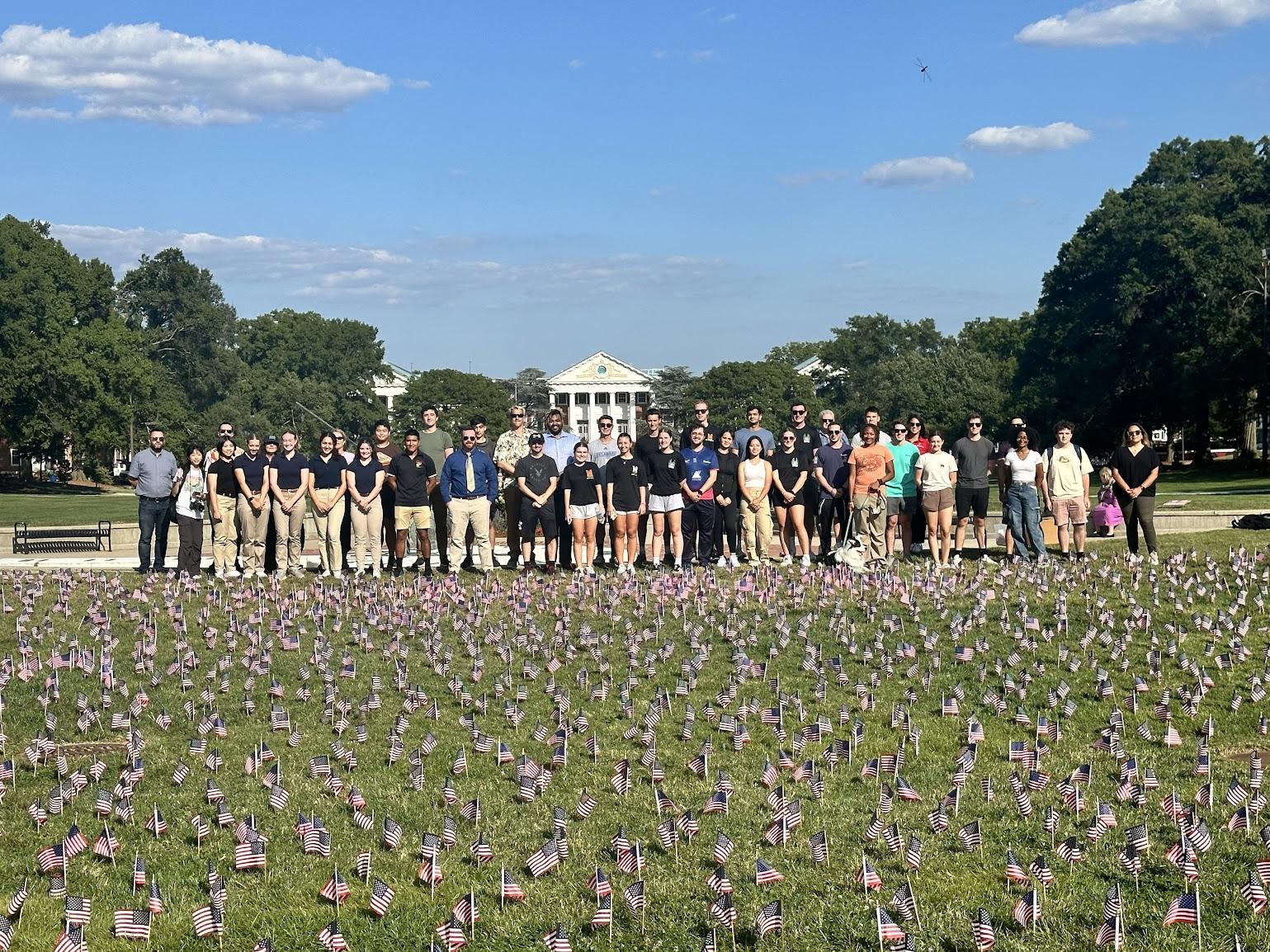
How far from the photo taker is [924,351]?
145125 millimetres

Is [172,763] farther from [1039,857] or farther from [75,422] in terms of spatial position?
[75,422]

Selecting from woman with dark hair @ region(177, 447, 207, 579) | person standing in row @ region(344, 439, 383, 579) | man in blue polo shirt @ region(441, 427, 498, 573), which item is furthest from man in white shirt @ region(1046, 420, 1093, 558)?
woman with dark hair @ region(177, 447, 207, 579)

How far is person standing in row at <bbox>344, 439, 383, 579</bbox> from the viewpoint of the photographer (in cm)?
1989

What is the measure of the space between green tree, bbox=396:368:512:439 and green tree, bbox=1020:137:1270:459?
208 feet

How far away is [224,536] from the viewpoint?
20.8m

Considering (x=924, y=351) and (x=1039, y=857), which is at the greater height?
(x=924, y=351)

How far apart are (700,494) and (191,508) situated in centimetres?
691

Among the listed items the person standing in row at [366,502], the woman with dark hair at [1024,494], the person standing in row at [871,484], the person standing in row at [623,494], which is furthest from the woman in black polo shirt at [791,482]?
the person standing in row at [366,502]

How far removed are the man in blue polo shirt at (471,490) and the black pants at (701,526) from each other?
2524 millimetres

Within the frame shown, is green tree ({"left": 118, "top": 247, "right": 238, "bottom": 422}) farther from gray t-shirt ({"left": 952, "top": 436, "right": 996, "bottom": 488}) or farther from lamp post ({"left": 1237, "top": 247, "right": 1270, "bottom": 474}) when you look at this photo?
gray t-shirt ({"left": 952, "top": 436, "right": 996, "bottom": 488})

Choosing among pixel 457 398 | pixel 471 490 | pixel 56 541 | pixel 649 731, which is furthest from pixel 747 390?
pixel 649 731

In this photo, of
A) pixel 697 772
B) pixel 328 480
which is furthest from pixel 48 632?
pixel 697 772

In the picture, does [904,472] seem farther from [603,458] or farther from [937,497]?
[603,458]

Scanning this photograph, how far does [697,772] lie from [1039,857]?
3.10m
